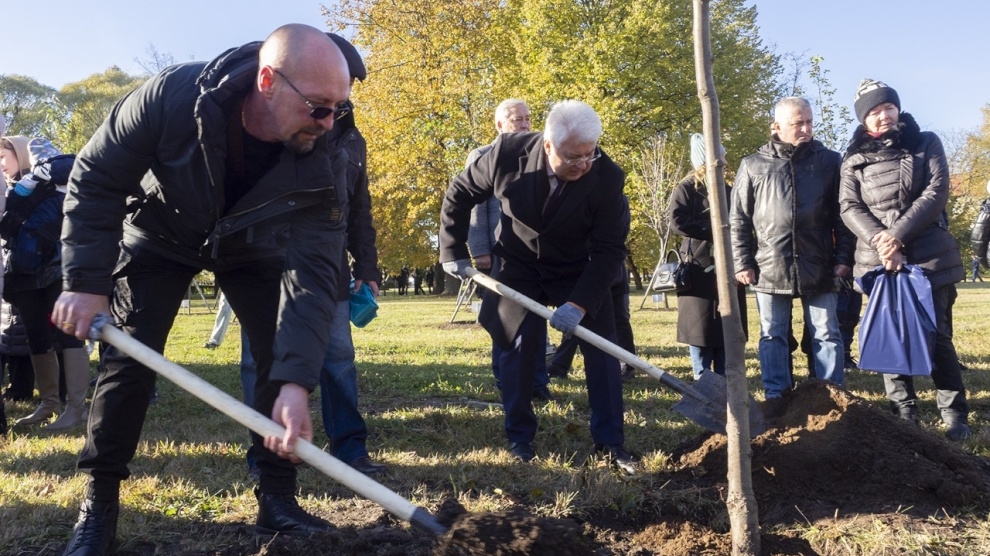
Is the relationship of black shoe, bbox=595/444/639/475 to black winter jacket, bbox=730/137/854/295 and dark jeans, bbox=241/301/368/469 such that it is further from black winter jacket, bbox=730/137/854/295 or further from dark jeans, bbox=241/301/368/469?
black winter jacket, bbox=730/137/854/295

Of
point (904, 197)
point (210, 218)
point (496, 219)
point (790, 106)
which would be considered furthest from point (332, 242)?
point (904, 197)

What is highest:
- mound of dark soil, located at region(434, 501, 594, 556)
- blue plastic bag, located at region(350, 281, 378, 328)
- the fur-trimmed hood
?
the fur-trimmed hood

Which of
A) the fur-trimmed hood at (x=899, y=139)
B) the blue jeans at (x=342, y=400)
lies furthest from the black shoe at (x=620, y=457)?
the fur-trimmed hood at (x=899, y=139)

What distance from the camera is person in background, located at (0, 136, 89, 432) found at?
521cm

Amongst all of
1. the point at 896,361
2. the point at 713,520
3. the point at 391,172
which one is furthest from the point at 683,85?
the point at 713,520

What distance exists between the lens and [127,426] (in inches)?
118

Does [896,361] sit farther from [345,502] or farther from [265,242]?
[265,242]

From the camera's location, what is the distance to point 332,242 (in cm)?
296

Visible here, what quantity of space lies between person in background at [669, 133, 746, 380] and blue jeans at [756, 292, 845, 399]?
2.35 feet

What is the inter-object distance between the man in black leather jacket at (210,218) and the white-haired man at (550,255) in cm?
137

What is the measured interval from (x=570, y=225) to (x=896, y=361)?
2075 millimetres

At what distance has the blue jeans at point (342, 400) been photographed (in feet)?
13.7

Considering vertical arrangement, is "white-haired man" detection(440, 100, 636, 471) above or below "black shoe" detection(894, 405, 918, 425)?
above

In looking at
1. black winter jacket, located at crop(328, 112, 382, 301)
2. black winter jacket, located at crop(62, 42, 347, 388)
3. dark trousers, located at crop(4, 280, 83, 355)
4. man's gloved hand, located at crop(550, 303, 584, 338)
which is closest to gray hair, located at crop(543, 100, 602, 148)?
man's gloved hand, located at crop(550, 303, 584, 338)
